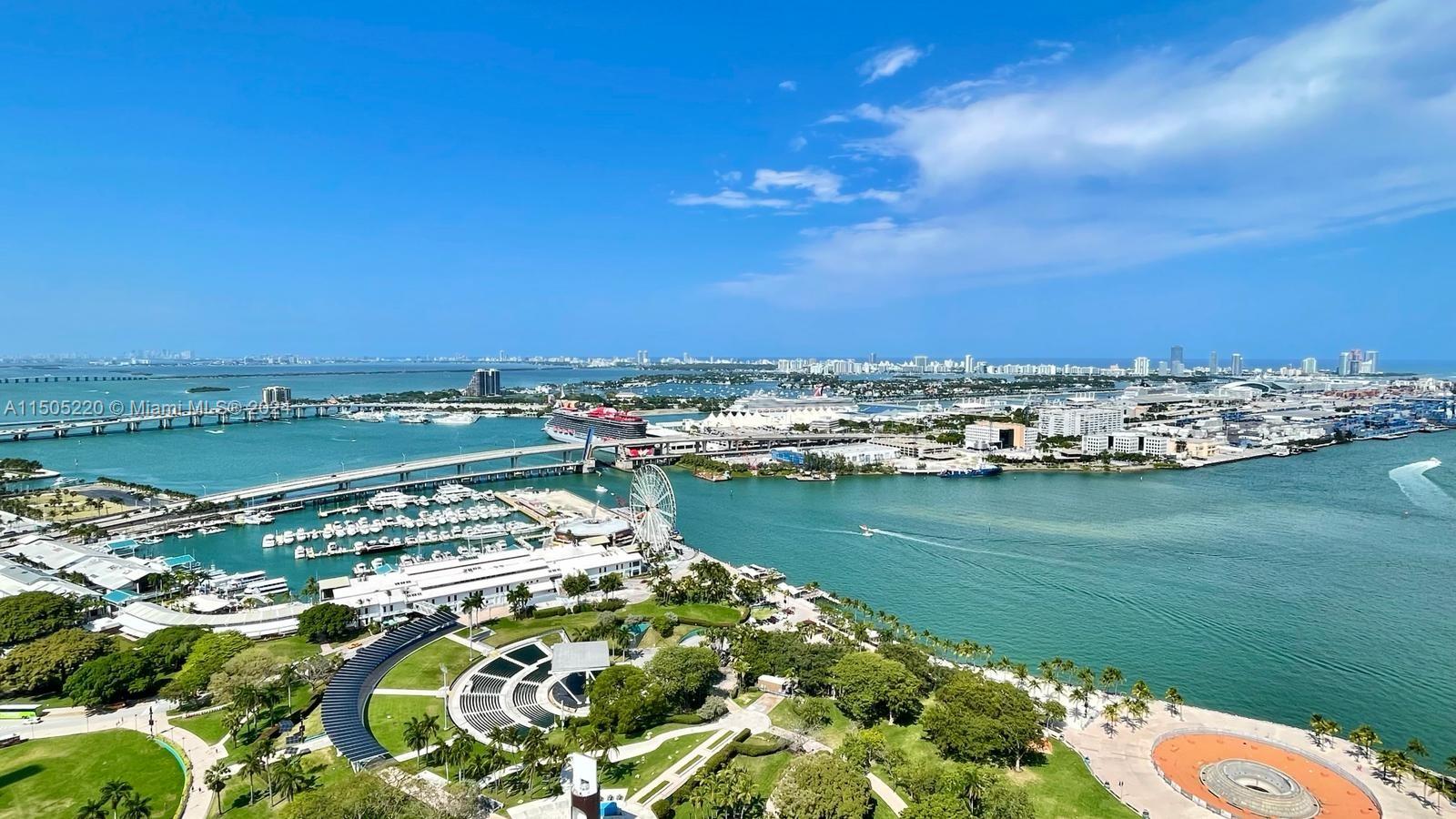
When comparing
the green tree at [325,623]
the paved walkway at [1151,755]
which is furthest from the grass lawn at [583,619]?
the paved walkway at [1151,755]

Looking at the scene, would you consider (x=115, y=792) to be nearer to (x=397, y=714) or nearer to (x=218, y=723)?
(x=218, y=723)

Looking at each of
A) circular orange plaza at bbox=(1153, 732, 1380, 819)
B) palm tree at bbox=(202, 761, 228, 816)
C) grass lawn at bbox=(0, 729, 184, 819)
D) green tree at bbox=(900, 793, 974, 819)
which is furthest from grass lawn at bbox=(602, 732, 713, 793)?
circular orange plaza at bbox=(1153, 732, 1380, 819)

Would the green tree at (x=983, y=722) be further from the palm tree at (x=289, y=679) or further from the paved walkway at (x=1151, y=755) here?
the palm tree at (x=289, y=679)

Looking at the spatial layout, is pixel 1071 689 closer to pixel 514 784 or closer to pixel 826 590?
pixel 826 590

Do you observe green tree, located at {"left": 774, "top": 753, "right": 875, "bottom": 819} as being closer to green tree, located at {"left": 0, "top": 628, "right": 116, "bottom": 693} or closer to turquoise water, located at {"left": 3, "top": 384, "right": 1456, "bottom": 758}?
turquoise water, located at {"left": 3, "top": 384, "right": 1456, "bottom": 758}

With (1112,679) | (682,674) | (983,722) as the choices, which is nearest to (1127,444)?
(1112,679)

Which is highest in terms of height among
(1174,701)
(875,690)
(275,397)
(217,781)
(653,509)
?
(275,397)
